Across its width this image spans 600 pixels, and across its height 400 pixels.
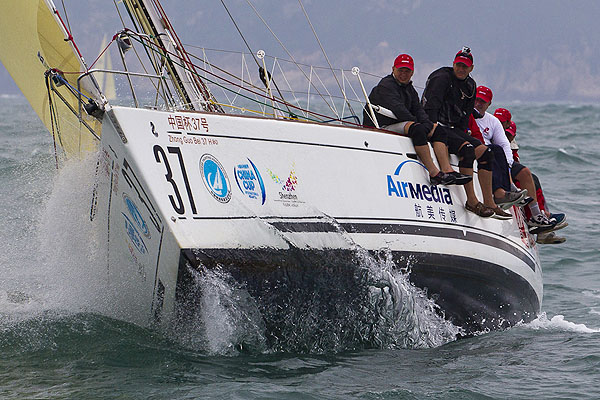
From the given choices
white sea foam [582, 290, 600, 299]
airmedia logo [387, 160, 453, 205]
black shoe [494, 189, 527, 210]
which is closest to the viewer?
airmedia logo [387, 160, 453, 205]

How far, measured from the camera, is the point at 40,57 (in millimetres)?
6625

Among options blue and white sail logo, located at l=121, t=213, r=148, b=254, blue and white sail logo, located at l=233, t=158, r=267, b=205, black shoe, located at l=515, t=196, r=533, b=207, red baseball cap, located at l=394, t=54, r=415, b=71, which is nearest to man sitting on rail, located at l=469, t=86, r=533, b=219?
black shoe, located at l=515, t=196, r=533, b=207

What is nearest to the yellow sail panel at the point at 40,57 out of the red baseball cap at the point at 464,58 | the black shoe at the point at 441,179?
the black shoe at the point at 441,179

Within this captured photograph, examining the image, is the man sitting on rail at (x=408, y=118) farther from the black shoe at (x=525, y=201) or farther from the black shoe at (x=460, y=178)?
the black shoe at (x=525, y=201)

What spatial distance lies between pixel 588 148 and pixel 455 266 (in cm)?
1932

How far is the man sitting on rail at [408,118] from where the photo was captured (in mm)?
6090

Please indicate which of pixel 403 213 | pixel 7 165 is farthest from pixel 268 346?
pixel 7 165

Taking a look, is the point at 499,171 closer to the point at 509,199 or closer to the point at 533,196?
the point at 509,199

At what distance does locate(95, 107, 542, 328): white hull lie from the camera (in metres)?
4.92

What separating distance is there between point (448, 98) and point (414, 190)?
1.06 meters

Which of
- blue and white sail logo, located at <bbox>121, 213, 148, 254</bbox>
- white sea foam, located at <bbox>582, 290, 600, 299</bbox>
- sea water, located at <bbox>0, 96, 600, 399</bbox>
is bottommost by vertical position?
sea water, located at <bbox>0, 96, 600, 399</bbox>

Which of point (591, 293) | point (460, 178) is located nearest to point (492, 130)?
point (460, 178)

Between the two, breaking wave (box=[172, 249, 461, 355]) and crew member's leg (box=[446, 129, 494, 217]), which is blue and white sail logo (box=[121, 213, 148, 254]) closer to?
breaking wave (box=[172, 249, 461, 355])

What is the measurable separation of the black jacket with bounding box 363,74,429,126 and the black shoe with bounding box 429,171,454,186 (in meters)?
0.44
